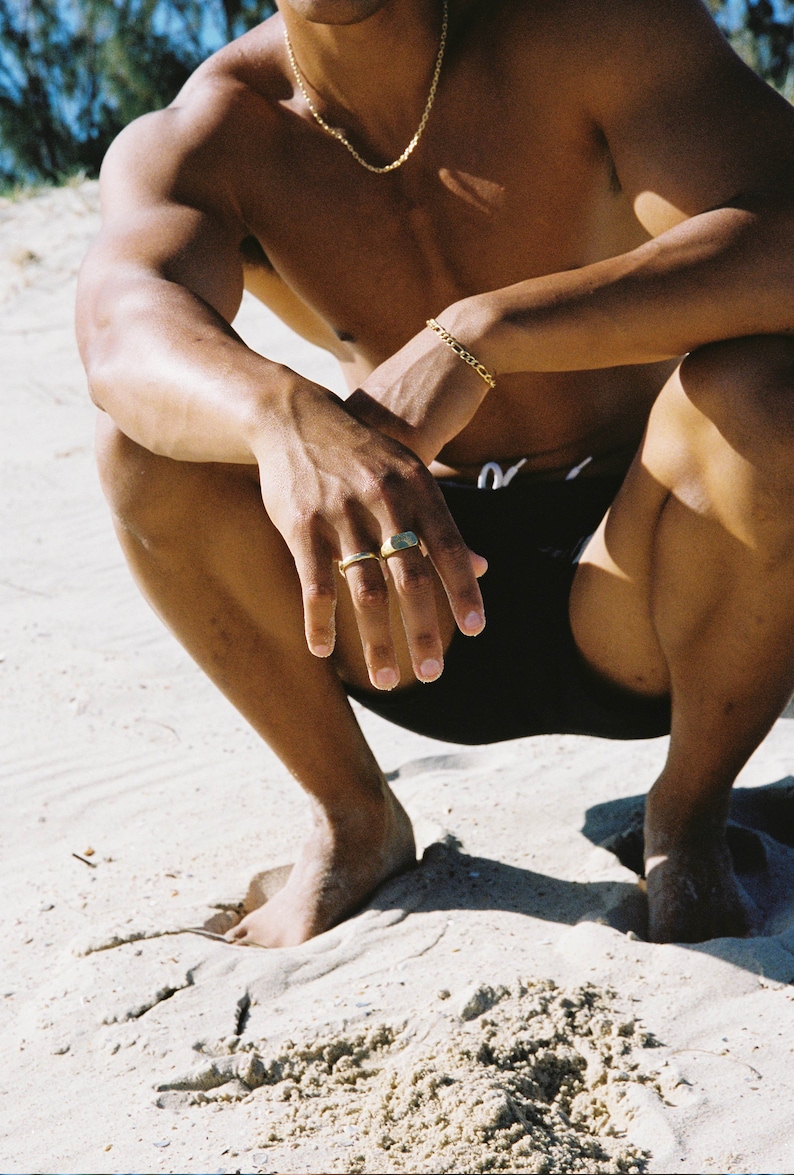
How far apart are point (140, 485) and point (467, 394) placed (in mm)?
547

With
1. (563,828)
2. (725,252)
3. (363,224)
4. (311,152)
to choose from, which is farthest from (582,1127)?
(311,152)

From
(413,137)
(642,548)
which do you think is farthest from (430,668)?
(413,137)

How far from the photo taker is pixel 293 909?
2043mm

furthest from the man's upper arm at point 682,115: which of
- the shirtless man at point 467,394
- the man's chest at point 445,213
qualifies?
the man's chest at point 445,213

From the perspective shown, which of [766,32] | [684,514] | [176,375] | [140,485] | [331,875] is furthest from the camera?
[766,32]

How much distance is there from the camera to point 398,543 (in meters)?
1.46

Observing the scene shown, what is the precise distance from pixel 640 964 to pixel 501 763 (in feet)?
3.10

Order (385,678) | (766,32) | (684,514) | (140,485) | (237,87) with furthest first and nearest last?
(766,32)
(237,87)
(140,485)
(684,514)
(385,678)

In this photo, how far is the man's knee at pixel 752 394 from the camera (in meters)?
1.68

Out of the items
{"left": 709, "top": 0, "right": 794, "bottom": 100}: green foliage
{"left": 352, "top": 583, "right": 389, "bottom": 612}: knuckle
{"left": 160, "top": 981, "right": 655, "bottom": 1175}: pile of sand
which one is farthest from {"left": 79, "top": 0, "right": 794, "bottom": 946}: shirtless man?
{"left": 709, "top": 0, "right": 794, "bottom": 100}: green foliage

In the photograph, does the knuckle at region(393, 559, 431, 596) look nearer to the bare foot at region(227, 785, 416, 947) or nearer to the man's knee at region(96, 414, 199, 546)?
the man's knee at region(96, 414, 199, 546)

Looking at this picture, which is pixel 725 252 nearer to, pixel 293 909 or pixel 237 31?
pixel 293 909

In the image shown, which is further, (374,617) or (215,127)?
(215,127)

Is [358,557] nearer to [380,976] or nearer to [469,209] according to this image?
[380,976]
